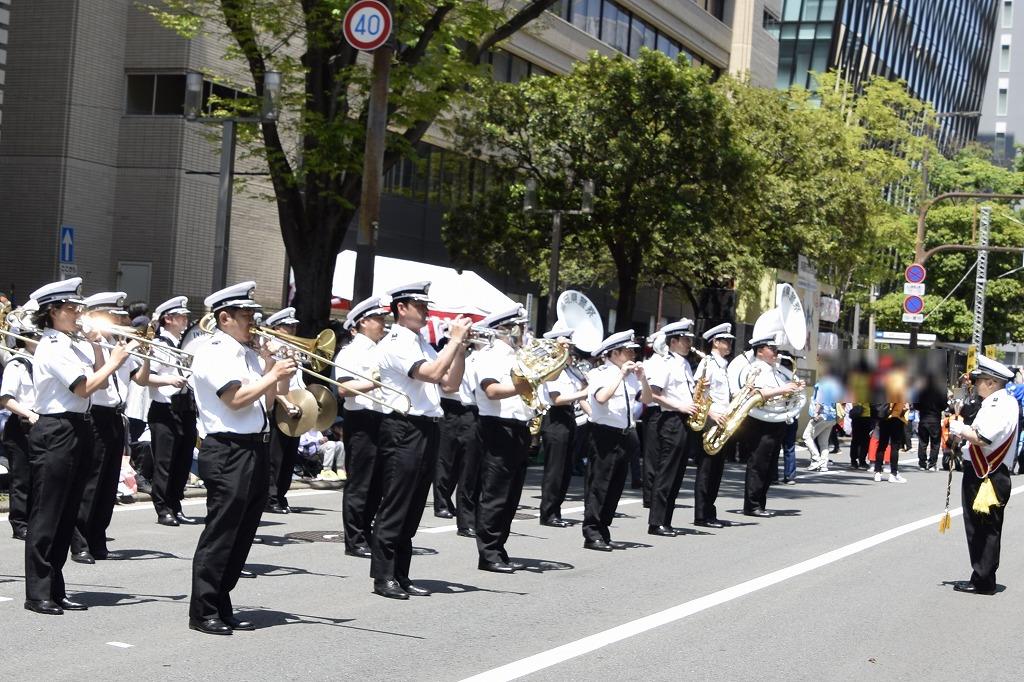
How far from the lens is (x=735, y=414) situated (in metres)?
Answer: 14.7

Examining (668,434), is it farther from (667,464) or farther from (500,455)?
(500,455)

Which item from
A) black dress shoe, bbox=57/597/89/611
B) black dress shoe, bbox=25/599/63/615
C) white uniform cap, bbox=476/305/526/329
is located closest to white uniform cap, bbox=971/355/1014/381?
white uniform cap, bbox=476/305/526/329

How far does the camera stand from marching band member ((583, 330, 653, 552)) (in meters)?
11.9

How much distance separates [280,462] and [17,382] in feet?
11.7

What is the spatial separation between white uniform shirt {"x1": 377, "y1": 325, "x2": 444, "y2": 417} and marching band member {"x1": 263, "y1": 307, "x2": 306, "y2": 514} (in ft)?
10.1

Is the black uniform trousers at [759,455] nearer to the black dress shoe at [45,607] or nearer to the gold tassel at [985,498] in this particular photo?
the gold tassel at [985,498]

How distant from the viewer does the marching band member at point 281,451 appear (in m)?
12.3

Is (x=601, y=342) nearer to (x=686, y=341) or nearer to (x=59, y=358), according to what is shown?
(x=686, y=341)

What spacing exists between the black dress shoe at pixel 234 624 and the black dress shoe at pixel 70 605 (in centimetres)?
95

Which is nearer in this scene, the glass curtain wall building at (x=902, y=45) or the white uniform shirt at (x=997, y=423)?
the white uniform shirt at (x=997, y=423)

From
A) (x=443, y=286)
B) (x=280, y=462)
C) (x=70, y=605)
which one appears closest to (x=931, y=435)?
(x=443, y=286)

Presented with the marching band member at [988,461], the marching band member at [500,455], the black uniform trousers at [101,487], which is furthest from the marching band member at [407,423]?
the marching band member at [988,461]

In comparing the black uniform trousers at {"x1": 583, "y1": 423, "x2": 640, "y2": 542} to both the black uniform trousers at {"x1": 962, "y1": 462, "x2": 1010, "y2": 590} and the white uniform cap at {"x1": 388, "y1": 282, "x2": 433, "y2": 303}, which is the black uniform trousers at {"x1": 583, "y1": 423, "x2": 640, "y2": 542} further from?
the white uniform cap at {"x1": 388, "y1": 282, "x2": 433, "y2": 303}

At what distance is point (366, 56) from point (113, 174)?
592cm
